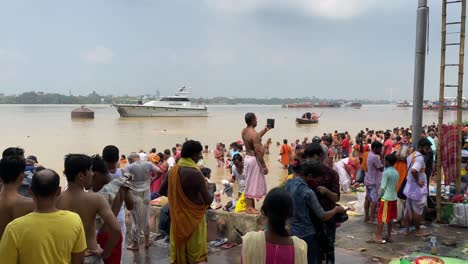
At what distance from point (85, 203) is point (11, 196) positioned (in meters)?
0.47

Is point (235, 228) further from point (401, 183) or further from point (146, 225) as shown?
point (401, 183)

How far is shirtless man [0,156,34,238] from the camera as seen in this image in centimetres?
279

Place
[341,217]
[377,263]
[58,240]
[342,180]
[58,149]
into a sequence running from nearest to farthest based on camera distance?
1. [58,240]
2. [341,217]
3. [377,263]
4. [342,180]
5. [58,149]

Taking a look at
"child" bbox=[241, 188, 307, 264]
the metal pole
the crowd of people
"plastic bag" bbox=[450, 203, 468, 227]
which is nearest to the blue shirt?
the crowd of people

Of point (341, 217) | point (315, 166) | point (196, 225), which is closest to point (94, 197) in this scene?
point (196, 225)

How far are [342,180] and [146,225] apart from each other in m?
4.66

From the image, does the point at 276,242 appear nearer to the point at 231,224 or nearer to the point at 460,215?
the point at 231,224

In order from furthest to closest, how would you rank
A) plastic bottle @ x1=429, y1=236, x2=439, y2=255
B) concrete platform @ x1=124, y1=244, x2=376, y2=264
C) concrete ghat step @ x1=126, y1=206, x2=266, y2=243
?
concrete ghat step @ x1=126, y1=206, x2=266, y2=243, plastic bottle @ x1=429, y1=236, x2=439, y2=255, concrete platform @ x1=124, y1=244, x2=376, y2=264

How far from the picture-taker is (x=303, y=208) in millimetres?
3514

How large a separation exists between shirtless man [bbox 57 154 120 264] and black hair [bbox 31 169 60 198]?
523 millimetres

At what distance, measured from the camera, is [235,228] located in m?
5.64

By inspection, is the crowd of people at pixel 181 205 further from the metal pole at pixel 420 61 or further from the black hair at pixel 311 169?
the metal pole at pixel 420 61

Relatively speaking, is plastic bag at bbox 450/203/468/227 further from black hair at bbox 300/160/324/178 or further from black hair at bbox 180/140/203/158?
black hair at bbox 180/140/203/158

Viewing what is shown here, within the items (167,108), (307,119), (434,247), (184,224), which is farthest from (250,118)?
(167,108)
